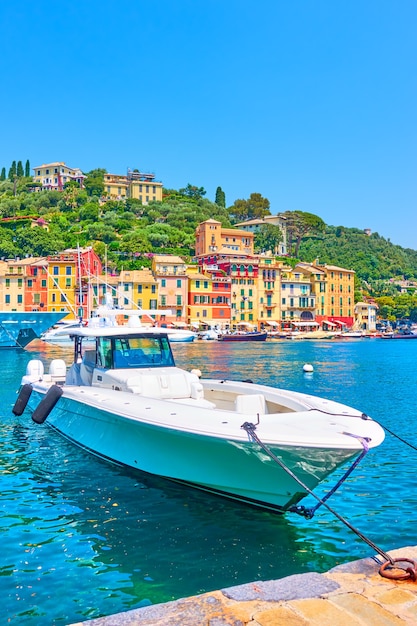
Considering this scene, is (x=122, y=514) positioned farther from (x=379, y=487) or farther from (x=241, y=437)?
(x=379, y=487)

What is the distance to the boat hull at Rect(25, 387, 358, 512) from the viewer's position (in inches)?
337

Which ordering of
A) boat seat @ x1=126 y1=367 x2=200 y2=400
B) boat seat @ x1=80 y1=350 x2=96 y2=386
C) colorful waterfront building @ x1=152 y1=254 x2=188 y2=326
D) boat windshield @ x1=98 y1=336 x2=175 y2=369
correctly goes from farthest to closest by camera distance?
colorful waterfront building @ x1=152 y1=254 x2=188 y2=326
boat seat @ x1=80 y1=350 x2=96 y2=386
boat windshield @ x1=98 y1=336 x2=175 y2=369
boat seat @ x1=126 y1=367 x2=200 y2=400

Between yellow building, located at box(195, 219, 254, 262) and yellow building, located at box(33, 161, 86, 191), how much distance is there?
52279 millimetres

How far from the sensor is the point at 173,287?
302 feet

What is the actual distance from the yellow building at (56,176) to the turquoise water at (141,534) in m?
147

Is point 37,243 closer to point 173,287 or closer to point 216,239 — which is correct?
point 173,287

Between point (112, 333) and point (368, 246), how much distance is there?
167235 mm

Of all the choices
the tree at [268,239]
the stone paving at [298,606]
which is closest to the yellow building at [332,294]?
the tree at [268,239]

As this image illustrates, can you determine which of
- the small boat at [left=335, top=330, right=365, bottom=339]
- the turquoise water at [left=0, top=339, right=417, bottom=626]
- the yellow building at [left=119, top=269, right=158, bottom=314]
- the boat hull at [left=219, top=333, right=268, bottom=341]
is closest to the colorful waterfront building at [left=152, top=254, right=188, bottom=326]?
the yellow building at [left=119, top=269, right=158, bottom=314]

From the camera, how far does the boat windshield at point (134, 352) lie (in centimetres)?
1391

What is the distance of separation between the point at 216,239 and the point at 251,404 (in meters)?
103

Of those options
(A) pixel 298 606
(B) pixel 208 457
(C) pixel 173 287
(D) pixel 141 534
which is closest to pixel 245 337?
(C) pixel 173 287

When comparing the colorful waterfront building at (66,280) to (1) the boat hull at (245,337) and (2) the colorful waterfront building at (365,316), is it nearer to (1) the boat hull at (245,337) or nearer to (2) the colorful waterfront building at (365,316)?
(1) the boat hull at (245,337)

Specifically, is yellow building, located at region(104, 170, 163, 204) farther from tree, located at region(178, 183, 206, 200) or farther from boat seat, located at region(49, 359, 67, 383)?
boat seat, located at region(49, 359, 67, 383)
